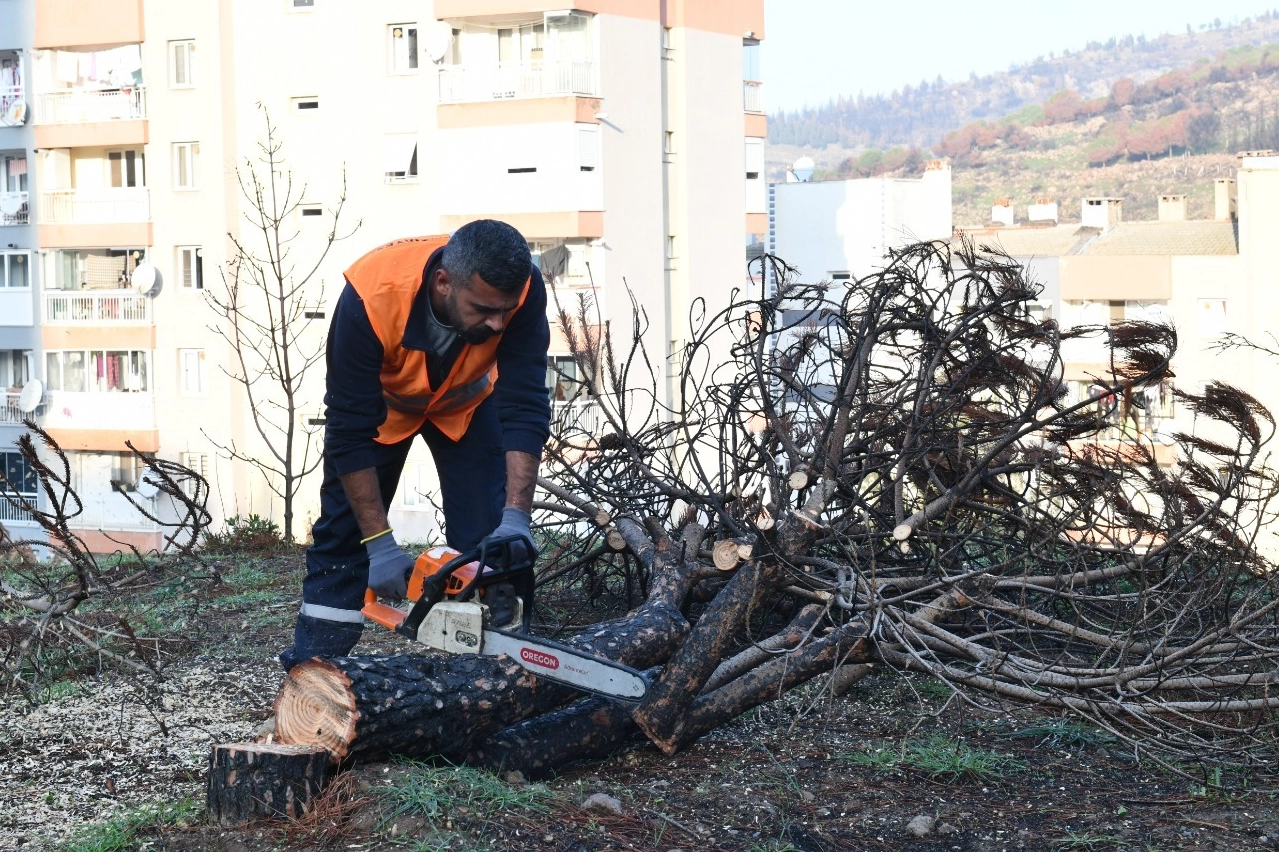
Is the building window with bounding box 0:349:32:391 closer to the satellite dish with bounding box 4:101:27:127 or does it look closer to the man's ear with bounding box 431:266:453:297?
the satellite dish with bounding box 4:101:27:127

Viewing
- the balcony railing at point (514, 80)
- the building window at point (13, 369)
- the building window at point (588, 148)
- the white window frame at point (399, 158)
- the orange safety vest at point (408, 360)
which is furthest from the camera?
the building window at point (13, 369)

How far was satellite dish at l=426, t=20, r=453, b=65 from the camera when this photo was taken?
24.7 m

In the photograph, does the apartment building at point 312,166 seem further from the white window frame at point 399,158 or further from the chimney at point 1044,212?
the chimney at point 1044,212

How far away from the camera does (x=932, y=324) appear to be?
15.7 ft

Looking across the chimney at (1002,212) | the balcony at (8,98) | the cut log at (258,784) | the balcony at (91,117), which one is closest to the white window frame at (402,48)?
the balcony at (91,117)

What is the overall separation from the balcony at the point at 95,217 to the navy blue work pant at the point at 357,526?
25.2m

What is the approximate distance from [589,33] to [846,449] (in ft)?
70.8

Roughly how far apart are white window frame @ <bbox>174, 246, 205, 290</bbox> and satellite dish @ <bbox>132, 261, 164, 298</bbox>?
→ 44cm

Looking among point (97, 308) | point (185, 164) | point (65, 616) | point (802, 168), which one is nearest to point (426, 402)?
point (65, 616)

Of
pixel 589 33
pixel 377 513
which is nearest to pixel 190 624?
pixel 377 513

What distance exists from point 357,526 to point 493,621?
910 mm

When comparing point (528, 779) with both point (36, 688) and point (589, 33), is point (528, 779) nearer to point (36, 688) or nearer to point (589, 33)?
point (36, 688)

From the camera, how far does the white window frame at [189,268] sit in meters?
27.4

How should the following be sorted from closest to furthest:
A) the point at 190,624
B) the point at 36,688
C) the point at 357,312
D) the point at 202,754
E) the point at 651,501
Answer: the point at 357,312
the point at 202,754
the point at 36,688
the point at 651,501
the point at 190,624
